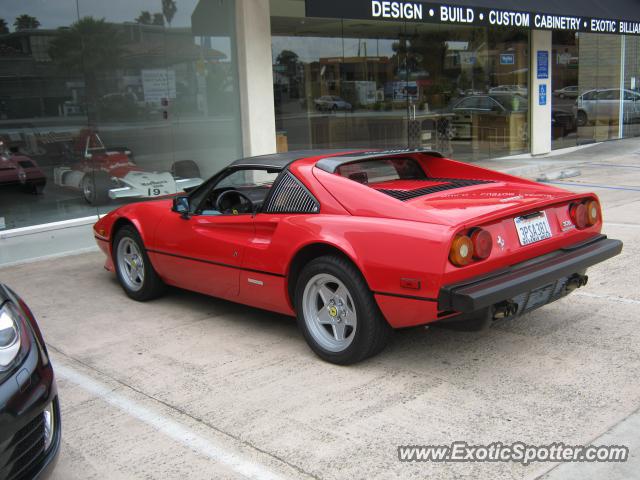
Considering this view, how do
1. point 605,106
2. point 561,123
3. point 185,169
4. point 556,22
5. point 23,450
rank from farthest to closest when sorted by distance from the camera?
1. point 605,106
2. point 561,123
3. point 556,22
4. point 185,169
5. point 23,450

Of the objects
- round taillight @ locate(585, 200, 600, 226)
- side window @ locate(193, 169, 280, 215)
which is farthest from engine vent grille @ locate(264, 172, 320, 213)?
round taillight @ locate(585, 200, 600, 226)

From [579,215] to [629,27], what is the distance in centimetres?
1330

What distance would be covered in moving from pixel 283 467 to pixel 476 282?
152cm

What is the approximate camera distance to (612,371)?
4445mm

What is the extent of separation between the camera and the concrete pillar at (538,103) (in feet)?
53.6

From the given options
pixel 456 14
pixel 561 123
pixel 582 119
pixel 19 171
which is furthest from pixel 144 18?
pixel 582 119

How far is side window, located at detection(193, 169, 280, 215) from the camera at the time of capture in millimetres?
5516

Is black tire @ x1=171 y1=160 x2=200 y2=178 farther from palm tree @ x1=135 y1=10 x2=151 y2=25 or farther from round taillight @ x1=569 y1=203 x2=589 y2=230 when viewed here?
round taillight @ x1=569 y1=203 x2=589 y2=230

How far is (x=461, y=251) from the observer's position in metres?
4.09

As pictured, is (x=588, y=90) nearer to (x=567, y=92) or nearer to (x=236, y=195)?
(x=567, y=92)

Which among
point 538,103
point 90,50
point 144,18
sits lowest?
point 538,103

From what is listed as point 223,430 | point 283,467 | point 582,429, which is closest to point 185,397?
point 223,430

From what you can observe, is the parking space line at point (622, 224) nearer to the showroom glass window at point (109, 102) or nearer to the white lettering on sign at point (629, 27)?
the showroom glass window at point (109, 102)

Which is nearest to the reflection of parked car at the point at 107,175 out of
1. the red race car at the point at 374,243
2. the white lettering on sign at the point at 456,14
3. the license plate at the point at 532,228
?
the red race car at the point at 374,243
